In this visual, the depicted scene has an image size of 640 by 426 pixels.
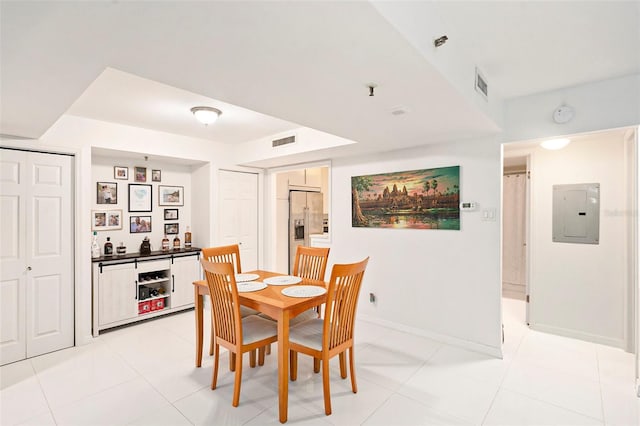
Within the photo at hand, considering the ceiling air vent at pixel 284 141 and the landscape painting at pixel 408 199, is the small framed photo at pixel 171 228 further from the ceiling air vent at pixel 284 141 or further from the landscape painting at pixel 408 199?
the landscape painting at pixel 408 199

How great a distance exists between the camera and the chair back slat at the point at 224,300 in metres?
2.24

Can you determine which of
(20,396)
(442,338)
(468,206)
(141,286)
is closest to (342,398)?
(442,338)

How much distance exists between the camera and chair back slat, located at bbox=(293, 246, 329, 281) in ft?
11.1

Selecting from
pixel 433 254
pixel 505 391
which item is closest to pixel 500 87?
pixel 433 254

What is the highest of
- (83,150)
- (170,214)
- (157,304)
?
(83,150)

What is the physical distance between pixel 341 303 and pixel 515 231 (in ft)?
13.2

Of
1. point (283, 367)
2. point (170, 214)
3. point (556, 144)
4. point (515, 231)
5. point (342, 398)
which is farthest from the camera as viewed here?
point (515, 231)

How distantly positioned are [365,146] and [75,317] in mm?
3651

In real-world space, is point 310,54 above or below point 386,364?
above

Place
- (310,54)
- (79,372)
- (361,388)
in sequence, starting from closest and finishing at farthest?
(310,54) < (361,388) < (79,372)

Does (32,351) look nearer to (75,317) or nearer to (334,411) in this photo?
(75,317)

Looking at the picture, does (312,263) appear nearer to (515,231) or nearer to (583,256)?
(583,256)

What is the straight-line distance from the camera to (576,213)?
3.42 m

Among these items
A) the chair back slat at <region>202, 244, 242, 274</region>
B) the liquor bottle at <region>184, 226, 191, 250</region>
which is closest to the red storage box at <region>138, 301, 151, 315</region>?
the liquor bottle at <region>184, 226, 191, 250</region>
